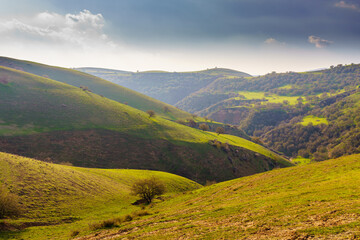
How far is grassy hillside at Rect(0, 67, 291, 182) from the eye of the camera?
8512 cm

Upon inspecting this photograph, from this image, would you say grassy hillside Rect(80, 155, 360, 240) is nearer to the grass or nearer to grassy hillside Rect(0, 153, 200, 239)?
grassy hillside Rect(0, 153, 200, 239)

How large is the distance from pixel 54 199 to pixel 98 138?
220 feet

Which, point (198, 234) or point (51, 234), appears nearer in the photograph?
point (198, 234)

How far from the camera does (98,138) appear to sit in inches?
3920

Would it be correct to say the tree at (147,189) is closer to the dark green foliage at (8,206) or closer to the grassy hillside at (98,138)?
the dark green foliage at (8,206)

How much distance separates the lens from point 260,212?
19688mm

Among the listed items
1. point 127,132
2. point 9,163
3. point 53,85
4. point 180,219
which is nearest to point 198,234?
point 180,219

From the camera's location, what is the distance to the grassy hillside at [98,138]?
3351 inches

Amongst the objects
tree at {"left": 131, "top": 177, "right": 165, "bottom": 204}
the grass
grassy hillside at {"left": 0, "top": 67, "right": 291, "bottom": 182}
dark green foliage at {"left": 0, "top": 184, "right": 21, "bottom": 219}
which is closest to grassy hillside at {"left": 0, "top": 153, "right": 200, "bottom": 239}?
dark green foliage at {"left": 0, "top": 184, "right": 21, "bottom": 219}

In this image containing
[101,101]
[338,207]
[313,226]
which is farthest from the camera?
[101,101]

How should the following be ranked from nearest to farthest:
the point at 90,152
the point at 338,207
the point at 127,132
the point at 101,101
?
the point at 338,207
the point at 90,152
the point at 127,132
the point at 101,101

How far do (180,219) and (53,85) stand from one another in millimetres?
154694

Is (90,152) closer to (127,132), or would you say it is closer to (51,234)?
(127,132)

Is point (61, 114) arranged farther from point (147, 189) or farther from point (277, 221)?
point (277, 221)
